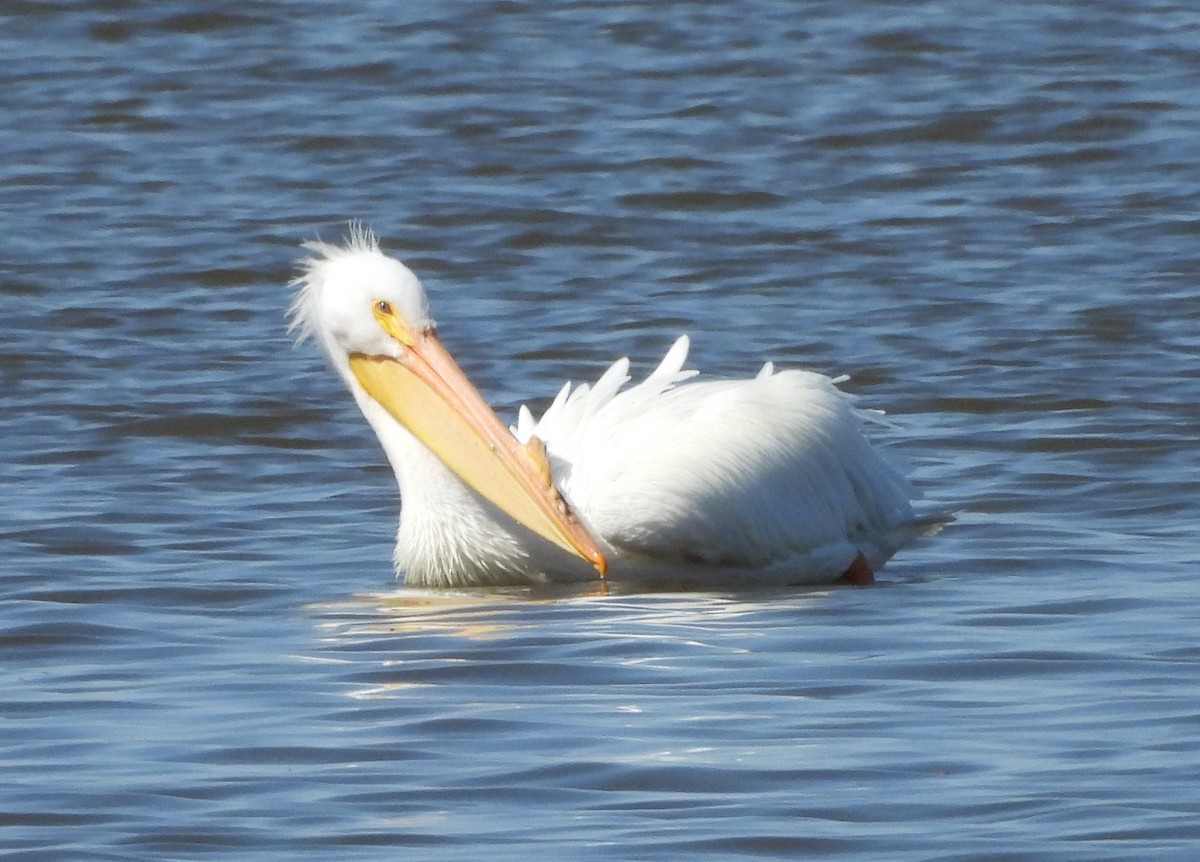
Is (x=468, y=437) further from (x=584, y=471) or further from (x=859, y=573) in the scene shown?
(x=859, y=573)

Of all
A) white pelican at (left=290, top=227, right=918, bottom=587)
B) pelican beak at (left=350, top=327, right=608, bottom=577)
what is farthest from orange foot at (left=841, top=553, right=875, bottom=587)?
pelican beak at (left=350, top=327, right=608, bottom=577)

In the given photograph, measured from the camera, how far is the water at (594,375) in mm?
4125

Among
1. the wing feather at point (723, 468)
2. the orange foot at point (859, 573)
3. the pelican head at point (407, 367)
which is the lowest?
the orange foot at point (859, 573)

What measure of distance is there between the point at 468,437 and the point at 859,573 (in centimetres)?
97

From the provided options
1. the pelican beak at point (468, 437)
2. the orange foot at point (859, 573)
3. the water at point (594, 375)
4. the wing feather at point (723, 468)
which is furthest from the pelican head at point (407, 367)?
the orange foot at point (859, 573)

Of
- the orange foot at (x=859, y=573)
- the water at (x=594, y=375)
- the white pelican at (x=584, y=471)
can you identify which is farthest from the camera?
the orange foot at (x=859, y=573)

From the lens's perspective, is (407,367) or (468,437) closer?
(468,437)

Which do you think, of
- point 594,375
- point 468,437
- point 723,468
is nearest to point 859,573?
point 723,468

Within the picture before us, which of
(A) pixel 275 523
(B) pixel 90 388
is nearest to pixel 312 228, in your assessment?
(B) pixel 90 388

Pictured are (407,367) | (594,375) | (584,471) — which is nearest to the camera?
(584,471)

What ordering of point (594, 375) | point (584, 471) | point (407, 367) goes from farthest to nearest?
1. point (594, 375)
2. point (407, 367)
3. point (584, 471)

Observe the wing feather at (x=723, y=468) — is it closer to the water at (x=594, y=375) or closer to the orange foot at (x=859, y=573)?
the orange foot at (x=859, y=573)

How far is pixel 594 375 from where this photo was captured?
9.05m

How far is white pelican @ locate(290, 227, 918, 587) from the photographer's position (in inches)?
236
